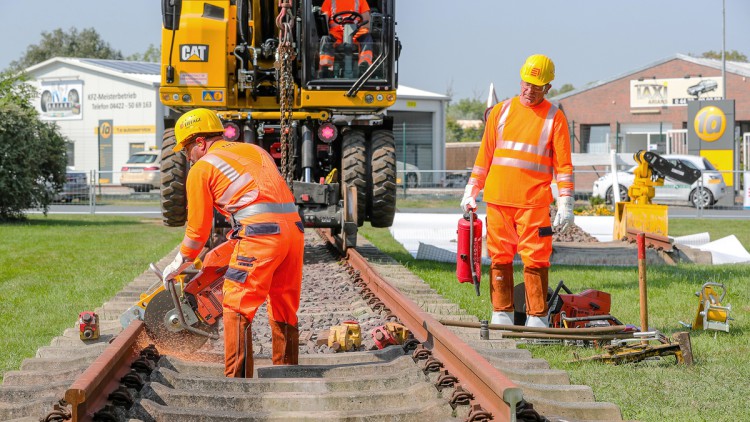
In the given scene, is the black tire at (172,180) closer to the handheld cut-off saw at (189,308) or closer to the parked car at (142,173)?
the handheld cut-off saw at (189,308)

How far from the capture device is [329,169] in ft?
43.1

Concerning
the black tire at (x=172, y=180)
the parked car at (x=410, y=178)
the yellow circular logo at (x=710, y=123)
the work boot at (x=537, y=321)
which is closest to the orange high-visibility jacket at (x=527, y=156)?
the work boot at (x=537, y=321)

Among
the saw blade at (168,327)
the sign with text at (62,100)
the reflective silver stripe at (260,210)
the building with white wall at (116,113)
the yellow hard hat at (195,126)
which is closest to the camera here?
the reflective silver stripe at (260,210)

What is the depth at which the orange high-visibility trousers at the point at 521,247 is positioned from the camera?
7406 millimetres

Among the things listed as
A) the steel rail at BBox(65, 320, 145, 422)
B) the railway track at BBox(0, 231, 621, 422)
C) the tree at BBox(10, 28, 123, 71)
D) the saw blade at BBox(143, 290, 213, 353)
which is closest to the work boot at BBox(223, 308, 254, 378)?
the railway track at BBox(0, 231, 621, 422)

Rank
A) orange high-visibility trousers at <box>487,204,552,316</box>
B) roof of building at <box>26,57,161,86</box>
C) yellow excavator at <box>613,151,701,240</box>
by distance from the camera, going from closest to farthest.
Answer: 1. orange high-visibility trousers at <box>487,204,552,316</box>
2. yellow excavator at <box>613,151,701,240</box>
3. roof of building at <box>26,57,161,86</box>

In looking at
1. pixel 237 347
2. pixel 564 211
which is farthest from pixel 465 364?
pixel 564 211

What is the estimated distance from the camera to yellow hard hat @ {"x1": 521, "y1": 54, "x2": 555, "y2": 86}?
24.6 ft

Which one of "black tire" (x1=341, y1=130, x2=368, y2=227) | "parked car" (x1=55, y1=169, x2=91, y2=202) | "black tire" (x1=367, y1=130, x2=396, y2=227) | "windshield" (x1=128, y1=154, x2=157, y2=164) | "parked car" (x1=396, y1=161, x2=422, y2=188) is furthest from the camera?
"windshield" (x1=128, y1=154, x2=157, y2=164)

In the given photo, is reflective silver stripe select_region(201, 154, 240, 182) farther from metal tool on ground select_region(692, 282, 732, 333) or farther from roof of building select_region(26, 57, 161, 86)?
roof of building select_region(26, 57, 161, 86)

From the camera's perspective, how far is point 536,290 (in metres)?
7.46

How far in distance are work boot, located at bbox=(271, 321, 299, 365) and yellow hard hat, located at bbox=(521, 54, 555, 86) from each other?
2.63 m

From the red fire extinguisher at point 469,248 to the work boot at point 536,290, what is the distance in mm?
398

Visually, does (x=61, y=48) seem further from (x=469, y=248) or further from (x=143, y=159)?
(x=469, y=248)
